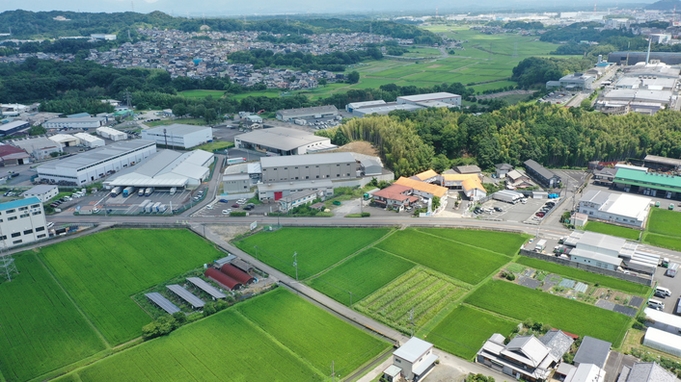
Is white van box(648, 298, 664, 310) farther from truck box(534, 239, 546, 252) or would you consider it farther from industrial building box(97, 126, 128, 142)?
industrial building box(97, 126, 128, 142)

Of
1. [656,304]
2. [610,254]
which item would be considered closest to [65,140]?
[610,254]

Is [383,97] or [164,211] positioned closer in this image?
[164,211]

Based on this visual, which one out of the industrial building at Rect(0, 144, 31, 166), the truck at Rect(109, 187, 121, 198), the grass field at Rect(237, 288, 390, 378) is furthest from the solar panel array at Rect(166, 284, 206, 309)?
the industrial building at Rect(0, 144, 31, 166)

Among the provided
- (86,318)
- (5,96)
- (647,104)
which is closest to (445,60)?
(647,104)

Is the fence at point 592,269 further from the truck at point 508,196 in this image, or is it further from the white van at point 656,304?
the truck at point 508,196

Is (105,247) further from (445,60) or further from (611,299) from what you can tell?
(445,60)

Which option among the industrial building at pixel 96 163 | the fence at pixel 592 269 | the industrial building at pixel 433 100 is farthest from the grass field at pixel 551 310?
the industrial building at pixel 433 100
